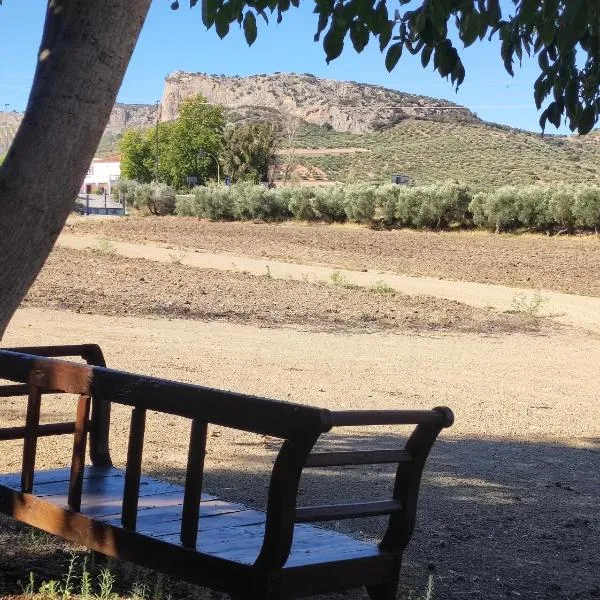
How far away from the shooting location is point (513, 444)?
896 cm

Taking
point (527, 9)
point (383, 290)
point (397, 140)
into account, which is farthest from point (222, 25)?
point (397, 140)

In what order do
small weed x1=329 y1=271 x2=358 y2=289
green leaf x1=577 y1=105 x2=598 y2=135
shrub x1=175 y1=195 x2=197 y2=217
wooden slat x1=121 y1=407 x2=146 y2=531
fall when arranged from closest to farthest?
wooden slat x1=121 y1=407 x2=146 y2=531, green leaf x1=577 y1=105 x2=598 y2=135, small weed x1=329 y1=271 x2=358 y2=289, shrub x1=175 y1=195 x2=197 y2=217

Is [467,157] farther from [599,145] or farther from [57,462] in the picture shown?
[57,462]

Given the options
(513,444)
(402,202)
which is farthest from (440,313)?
(402,202)

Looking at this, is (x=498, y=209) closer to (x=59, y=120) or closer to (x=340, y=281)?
(x=340, y=281)

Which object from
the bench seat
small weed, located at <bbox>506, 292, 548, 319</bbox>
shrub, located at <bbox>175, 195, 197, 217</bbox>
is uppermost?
shrub, located at <bbox>175, 195, 197, 217</bbox>

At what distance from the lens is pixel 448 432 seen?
941cm

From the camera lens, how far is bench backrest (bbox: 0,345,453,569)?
3.42 m

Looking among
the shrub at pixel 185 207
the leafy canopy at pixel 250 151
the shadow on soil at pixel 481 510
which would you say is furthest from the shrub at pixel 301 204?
the leafy canopy at pixel 250 151

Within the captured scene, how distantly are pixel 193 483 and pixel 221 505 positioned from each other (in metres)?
0.82

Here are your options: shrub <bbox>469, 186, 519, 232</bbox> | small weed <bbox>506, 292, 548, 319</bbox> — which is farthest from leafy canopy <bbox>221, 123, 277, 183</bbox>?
small weed <bbox>506, 292, 548, 319</bbox>

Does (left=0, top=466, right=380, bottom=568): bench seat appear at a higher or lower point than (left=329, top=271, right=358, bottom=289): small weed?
lower

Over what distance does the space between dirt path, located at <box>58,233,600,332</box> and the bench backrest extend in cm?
1442

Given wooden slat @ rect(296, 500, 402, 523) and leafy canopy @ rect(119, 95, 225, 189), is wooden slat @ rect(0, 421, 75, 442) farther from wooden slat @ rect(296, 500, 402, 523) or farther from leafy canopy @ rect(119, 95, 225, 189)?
leafy canopy @ rect(119, 95, 225, 189)
